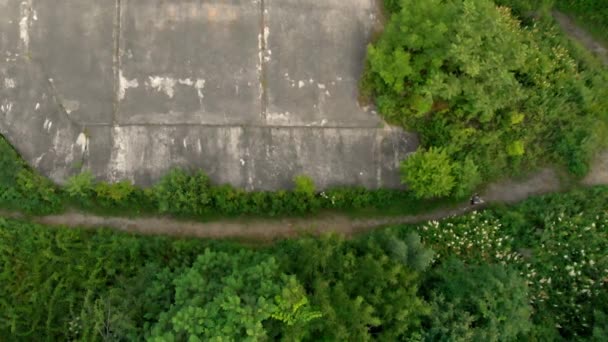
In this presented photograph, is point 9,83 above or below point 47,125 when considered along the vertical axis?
above

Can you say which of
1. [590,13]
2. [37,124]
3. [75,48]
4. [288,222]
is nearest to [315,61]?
[288,222]

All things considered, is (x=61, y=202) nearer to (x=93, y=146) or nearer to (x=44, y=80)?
(x=93, y=146)

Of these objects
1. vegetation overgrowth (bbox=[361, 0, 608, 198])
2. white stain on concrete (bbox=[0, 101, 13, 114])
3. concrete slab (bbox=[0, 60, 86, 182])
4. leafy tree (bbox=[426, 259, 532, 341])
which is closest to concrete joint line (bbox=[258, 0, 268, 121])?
vegetation overgrowth (bbox=[361, 0, 608, 198])

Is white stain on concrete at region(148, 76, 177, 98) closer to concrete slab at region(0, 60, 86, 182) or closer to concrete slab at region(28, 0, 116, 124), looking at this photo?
concrete slab at region(28, 0, 116, 124)

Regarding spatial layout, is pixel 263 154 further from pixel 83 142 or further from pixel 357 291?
pixel 83 142

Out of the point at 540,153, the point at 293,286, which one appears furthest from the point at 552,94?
the point at 293,286
